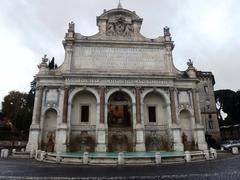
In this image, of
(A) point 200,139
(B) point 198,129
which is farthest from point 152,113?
(A) point 200,139

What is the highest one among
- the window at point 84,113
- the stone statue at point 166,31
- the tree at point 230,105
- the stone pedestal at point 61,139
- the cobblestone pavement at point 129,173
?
the stone statue at point 166,31

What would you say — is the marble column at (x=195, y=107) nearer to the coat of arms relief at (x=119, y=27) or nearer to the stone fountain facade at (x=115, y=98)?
the stone fountain facade at (x=115, y=98)

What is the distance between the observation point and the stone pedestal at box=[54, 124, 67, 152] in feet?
89.5

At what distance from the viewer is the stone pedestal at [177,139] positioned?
2891 centimetres

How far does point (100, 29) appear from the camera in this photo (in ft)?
113

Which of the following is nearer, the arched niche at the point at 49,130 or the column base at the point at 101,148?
the column base at the point at 101,148

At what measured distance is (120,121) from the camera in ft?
101

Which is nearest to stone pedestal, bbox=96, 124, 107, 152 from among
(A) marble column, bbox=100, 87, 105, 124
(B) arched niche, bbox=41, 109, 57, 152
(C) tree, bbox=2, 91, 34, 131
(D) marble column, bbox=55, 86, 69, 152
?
(A) marble column, bbox=100, 87, 105, 124

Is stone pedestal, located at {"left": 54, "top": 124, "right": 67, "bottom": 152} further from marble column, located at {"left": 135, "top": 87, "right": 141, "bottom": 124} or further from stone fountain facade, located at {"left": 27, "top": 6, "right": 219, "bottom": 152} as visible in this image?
marble column, located at {"left": 135, "top": 87, "right": 141, "bottom": 124}

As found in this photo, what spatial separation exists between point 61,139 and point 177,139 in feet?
47.9

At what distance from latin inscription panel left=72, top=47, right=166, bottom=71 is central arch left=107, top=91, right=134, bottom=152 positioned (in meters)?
4.34

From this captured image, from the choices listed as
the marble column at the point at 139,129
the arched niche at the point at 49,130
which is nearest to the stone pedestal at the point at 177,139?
the marble column at the point at 139,129

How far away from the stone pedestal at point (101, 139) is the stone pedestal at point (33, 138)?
24.5ft

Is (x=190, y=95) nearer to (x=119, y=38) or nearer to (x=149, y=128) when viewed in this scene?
(x=149, y=128)
